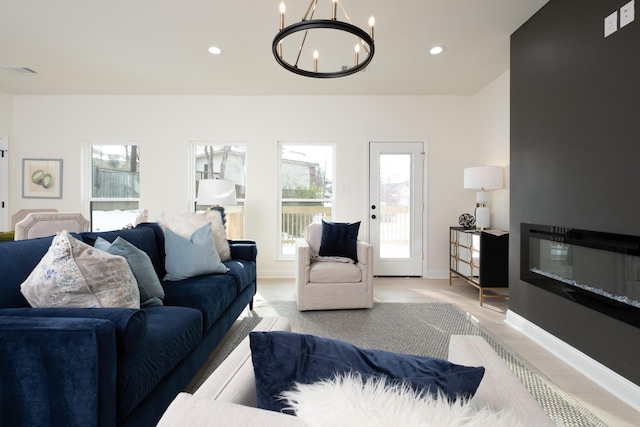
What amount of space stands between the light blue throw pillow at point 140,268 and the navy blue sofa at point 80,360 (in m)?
0.23

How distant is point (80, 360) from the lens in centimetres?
98

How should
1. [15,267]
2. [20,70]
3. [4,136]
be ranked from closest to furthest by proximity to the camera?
[15,267] < [20,70] < [4,136]

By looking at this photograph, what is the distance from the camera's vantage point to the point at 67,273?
4.22 ft

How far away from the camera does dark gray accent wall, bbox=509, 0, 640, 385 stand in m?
1.81

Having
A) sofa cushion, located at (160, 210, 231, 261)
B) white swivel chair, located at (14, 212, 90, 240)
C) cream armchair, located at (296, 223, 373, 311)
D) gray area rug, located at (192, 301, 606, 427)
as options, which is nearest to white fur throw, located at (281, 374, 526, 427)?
gray area rug, located at (192, 301, 606, 427)

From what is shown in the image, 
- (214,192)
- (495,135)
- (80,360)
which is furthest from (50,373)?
(495,135)

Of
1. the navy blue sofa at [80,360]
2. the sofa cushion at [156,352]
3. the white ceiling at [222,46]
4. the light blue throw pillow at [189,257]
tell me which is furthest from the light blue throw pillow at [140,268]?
the white ceiling at [222,46]

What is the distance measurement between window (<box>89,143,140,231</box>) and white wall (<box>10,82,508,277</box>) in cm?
16

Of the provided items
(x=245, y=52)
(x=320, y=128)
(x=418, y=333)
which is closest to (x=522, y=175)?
(x=418, y=333)

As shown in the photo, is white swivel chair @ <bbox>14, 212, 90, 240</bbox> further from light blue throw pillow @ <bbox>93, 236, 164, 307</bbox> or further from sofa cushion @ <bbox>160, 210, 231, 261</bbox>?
light blue throw pillow @ <bbox>93, 236, 164, 307</bbox>

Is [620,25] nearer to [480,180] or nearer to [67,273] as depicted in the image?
[480,180]

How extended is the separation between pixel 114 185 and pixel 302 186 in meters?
2.80

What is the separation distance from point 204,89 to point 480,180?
3728 mm

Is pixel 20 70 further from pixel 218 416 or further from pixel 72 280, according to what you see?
pixel 218 416
